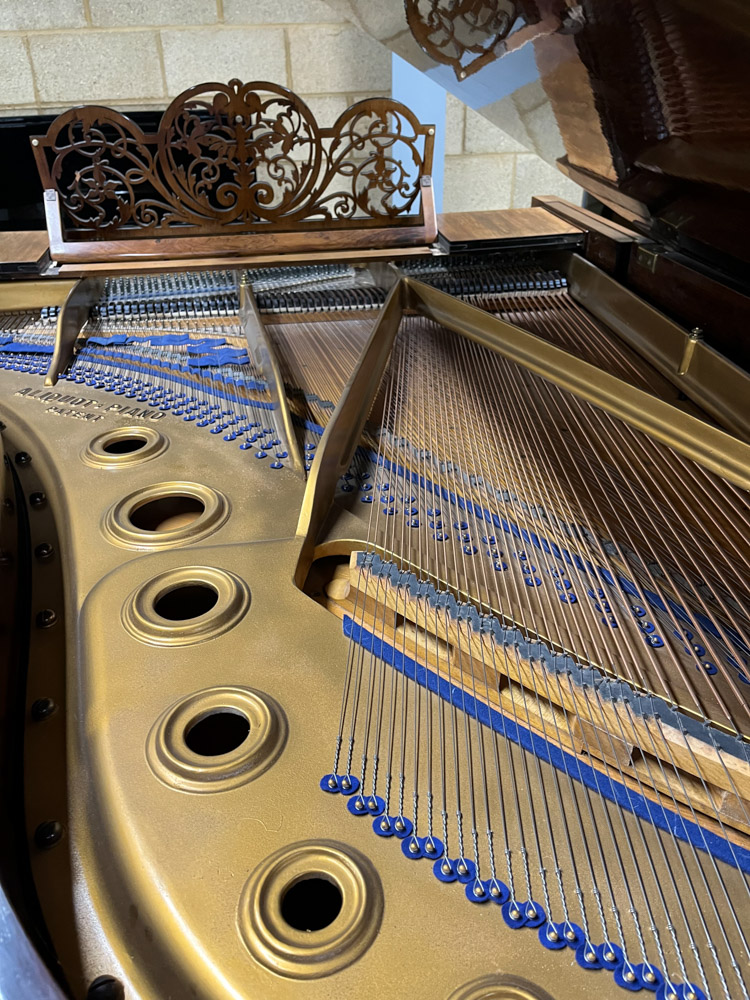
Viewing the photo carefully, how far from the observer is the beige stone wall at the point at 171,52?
5.43 metres

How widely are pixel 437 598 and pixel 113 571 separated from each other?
65cm

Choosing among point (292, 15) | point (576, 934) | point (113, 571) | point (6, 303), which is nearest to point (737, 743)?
point (576, 934)

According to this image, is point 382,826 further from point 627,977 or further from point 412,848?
point 627,977

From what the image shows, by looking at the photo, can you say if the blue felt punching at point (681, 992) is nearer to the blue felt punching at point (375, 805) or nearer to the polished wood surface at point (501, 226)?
the blue felt punching at point (375, 805)

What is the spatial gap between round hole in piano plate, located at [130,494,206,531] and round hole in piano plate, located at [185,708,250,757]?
2.01 feet

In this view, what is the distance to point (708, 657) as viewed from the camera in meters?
1.38

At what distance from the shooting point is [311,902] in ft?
3.56

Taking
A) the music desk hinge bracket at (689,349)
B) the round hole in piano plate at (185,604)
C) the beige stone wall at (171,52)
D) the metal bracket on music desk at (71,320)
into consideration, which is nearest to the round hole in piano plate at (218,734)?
the round hole in piano plate at (185,604)

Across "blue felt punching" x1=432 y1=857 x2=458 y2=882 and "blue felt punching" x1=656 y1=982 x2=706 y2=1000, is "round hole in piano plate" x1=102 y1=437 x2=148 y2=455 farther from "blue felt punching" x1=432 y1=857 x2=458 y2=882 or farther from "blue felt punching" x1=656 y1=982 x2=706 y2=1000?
"blue felt punching" x1=656 y1=982 x2=706 y2=1000

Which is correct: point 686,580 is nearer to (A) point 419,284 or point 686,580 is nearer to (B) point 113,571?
(B) point 113,571

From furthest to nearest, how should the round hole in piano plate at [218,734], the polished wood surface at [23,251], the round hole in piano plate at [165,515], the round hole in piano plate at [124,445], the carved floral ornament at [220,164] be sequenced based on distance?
the polished wood surface at [23,251] → the carved floral ornament at [220,164] → the round hole in piano plate at [124,445] → the round hole in piano plate at [165,515] → the round hole in piano plate at [218,734]

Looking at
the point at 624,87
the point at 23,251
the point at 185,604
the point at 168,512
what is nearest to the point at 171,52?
the point at 23,251

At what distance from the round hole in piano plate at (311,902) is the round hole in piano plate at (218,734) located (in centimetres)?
30

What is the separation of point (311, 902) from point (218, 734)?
0.38m
